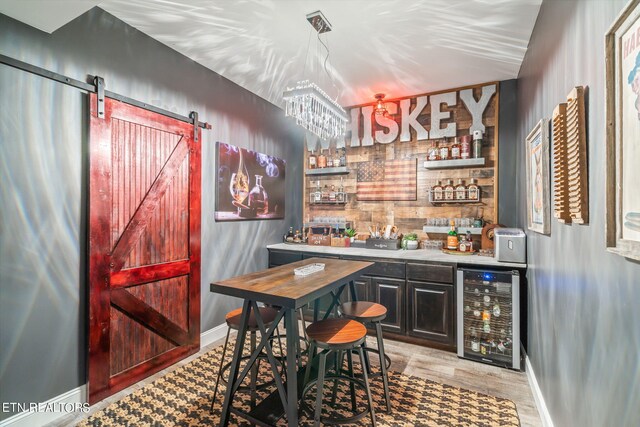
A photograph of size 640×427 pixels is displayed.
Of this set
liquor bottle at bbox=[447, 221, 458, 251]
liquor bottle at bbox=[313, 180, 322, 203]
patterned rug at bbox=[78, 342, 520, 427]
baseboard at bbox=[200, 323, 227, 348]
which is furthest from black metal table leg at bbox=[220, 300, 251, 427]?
liquor bottle at bbox=[313, 180, 322, 203]

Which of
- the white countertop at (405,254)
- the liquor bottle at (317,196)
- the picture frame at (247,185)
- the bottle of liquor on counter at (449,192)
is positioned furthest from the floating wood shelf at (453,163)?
the picture frame at (247,185)

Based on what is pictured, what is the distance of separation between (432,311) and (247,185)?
8.27 ft

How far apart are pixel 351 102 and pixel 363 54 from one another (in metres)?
1.31

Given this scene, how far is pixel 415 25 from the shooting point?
258cm

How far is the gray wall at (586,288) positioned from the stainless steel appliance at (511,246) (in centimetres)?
71

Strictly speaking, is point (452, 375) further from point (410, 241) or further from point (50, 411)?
point (50, 411)

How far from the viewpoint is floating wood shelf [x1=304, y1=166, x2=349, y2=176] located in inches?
176

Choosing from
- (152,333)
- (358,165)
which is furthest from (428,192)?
(152,333)

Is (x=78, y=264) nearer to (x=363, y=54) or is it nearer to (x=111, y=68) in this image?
(x=111, y=68)

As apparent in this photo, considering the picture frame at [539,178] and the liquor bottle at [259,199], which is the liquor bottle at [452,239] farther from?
the liquor bottle at [259,199]

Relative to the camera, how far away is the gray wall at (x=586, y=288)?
39.7 inches

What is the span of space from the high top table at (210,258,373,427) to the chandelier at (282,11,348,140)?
4.09 feet

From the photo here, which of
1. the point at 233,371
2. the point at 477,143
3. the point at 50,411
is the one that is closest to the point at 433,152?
the point at 477,143

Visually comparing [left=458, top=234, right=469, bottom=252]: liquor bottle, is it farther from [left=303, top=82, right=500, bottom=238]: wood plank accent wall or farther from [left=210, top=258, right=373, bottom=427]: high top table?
[left=210, top=258, right=373, bottom=427]: high top table
